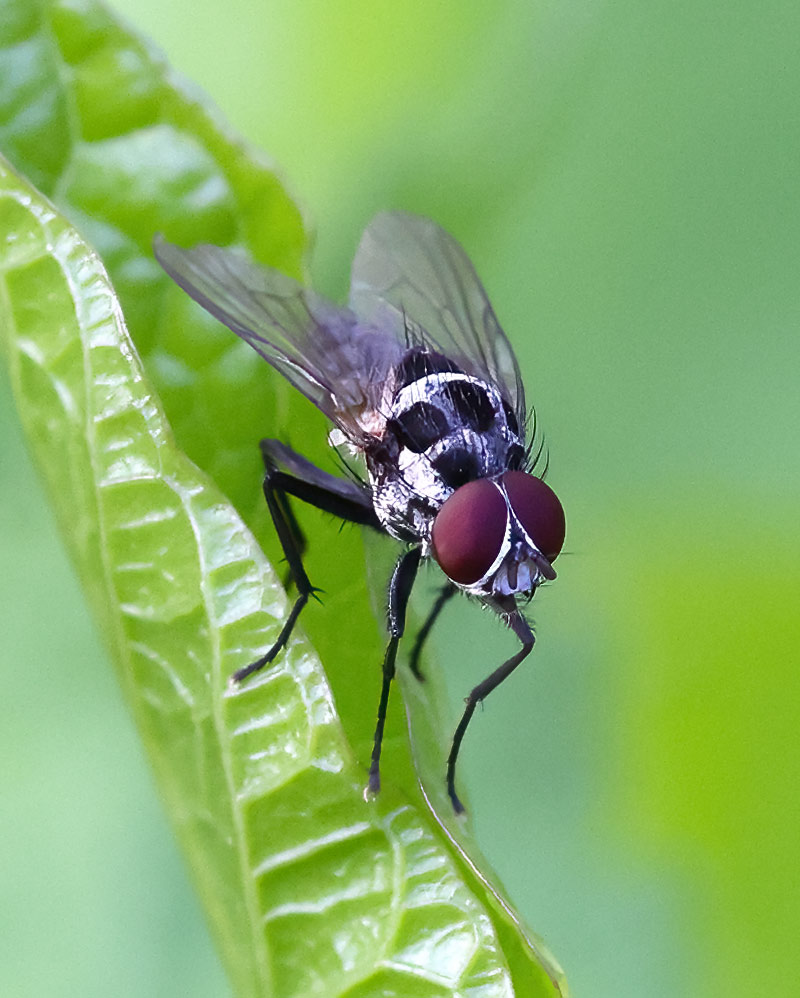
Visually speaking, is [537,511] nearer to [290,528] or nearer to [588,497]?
[290,528]

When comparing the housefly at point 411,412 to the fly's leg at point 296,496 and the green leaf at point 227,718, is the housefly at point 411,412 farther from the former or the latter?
the green leaf at point 227,718

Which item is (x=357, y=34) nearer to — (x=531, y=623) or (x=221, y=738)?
(x=531, y=623)

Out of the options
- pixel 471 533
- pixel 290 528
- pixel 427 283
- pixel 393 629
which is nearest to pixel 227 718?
pixel 393 629

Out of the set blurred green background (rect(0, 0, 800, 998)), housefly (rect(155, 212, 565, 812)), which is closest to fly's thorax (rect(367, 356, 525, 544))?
housefly (rect(155, 212, 565, 812))

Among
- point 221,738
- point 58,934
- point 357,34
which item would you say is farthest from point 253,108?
point 221,738

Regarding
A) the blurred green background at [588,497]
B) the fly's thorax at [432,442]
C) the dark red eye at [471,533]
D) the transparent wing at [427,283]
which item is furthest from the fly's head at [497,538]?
the blurred green background at [588,497]

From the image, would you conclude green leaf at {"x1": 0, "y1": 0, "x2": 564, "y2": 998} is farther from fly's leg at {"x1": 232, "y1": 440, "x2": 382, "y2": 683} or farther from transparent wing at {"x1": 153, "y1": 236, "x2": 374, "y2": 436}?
transparent wing at {"x1": 153, "y1": 236, "x2": 374, "y2": 436}
